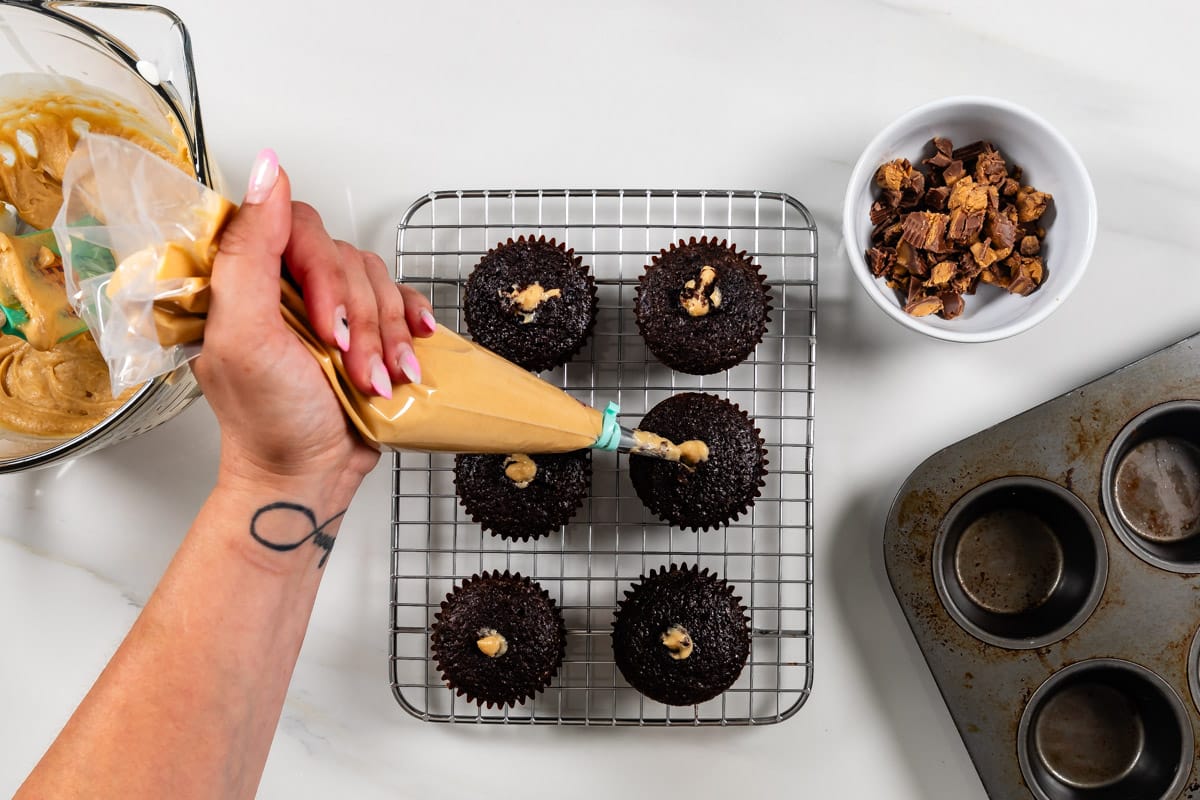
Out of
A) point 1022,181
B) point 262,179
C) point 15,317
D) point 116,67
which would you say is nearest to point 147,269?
point 262,179

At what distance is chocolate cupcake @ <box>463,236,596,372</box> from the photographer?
167 centimetres

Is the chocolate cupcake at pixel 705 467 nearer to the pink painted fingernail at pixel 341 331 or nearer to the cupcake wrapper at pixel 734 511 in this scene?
the cupcake wrapper at pixel 734 511

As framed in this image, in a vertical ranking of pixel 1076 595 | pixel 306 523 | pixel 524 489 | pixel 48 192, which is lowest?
pixel 1076 595

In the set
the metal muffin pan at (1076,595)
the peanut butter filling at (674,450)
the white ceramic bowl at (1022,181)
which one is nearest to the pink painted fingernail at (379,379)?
the peanut butter filling at (674,450)

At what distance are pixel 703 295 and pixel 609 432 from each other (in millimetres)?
334

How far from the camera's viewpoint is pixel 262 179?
110 centimetres

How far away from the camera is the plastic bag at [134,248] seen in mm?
998

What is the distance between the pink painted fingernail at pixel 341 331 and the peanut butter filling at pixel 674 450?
2.03 ft

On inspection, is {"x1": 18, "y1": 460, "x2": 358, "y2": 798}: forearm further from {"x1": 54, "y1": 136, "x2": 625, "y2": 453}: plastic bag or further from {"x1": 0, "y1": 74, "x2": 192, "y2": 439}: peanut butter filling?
{"x1": 0, "y1": 74, "x2": 192, "y2": 439}: peanut butter filling

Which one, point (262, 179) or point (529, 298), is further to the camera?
point (529, 298)

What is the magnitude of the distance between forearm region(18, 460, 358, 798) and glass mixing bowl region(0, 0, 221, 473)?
31cm

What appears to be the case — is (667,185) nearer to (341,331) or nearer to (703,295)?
(703,295)

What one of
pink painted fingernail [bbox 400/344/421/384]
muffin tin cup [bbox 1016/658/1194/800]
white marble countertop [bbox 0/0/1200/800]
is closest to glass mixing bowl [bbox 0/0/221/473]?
white marble countertop [bbox 0/0/1200/800]

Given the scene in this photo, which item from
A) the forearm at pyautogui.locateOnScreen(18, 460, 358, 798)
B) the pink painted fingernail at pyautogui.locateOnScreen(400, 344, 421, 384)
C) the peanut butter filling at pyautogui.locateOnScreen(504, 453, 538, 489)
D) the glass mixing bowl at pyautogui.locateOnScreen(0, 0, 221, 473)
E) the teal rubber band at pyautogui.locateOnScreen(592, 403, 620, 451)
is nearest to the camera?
the forearm at pyautogui.locateOnScreen(18, 460, 358, 798)
